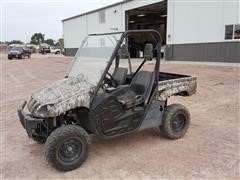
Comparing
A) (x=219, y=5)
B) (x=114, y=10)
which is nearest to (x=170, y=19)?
(x=219, y=5)

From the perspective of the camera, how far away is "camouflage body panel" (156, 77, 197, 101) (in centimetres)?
436

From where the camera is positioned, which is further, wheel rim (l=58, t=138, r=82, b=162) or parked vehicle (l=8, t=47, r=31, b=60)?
parked vehicle (l=8, t=47, r=31, b=60)

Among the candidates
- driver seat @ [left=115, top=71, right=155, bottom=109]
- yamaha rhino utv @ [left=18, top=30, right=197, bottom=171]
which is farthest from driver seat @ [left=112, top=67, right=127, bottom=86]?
driver seat @ [left=115, top=71, right=155, bottom=109]


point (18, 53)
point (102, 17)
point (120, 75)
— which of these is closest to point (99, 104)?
point (120, 75)

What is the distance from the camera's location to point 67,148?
3475mm

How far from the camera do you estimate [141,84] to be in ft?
14.1

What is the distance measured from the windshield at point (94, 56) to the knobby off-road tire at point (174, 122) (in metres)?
1.40

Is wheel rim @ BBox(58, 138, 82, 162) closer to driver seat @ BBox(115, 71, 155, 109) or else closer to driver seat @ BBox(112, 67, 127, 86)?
driver seat @ BBox(115, 71, 155, 109)

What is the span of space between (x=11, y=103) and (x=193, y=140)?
5367 millimetres

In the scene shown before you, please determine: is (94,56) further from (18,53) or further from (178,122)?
(18,53)

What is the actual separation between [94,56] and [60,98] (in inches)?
37.8

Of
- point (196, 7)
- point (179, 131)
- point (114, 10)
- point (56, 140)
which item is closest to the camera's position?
point (56, 140)

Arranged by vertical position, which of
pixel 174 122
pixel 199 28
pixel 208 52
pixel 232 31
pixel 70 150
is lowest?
pixel 70 150

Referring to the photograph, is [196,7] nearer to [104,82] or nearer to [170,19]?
[170,19]
